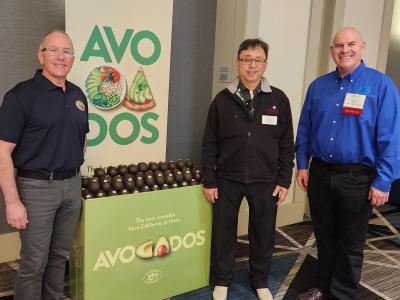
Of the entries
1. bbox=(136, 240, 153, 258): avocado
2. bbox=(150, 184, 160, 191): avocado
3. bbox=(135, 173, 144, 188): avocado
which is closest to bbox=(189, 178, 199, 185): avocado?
bbox=(150, 184, 160, 191): avocado

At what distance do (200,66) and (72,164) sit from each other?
178 centimetres

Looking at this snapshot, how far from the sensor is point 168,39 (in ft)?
9.17

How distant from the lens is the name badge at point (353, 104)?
2.12m

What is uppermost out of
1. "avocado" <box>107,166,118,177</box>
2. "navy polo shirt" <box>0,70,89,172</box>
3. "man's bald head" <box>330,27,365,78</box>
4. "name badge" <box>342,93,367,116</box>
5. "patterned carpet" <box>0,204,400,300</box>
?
"man's bald head" <box>330,27,365,78</box>

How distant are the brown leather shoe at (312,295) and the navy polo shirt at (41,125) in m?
1.68

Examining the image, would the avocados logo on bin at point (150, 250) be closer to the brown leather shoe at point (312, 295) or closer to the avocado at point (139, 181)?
the avocado at point (139, 181)

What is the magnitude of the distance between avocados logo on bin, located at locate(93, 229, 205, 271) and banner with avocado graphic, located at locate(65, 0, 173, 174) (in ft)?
2.09

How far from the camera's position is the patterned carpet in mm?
2568

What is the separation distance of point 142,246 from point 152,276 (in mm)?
229

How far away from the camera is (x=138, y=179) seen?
2283 mm

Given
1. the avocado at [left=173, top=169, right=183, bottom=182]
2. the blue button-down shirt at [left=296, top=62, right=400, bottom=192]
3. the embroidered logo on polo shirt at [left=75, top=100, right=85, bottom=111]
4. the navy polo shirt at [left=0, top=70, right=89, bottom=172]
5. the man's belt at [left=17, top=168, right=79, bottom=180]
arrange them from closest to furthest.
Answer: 1. the navy polo shirt at [left=0, top=70, right=89, bottom=172]
2. the man's belt at [left=17, top=168, right=79, bottom=180]
3. the embroidered logo on polo shirt at [left=75, top=100, right=85, bottom=111]
4. the blue button-down shirt at [left=296, top=62, right=400, bottom=192]
5. the avocado at [left=173, top=169, right=183, bottom=182]

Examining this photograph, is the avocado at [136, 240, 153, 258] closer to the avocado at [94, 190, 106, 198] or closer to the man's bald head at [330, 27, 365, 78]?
the avocado at [94, 190, 106, 198]

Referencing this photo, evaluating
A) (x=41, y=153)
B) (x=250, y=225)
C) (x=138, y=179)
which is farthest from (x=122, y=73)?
(x=250, y=225)

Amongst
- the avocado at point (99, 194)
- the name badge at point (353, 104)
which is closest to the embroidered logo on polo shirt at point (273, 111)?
the name badge at point (353, 104)
